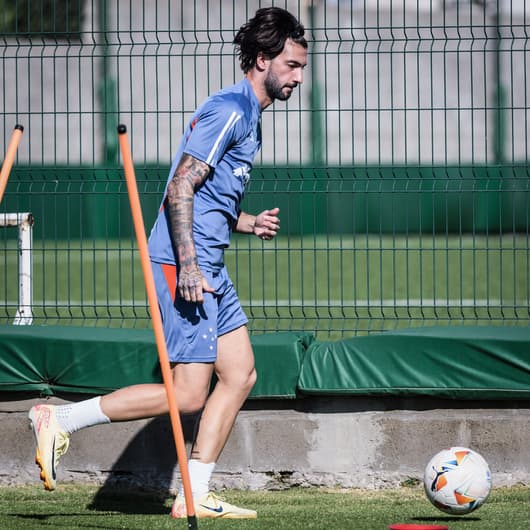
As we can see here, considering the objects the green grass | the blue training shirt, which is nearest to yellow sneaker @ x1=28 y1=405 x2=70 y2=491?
the green grass

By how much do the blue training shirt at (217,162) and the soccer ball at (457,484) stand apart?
4.44 feet

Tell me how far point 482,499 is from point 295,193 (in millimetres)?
2524

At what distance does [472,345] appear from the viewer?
603 centimetres

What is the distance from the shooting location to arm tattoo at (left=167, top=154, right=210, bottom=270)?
15.8ft

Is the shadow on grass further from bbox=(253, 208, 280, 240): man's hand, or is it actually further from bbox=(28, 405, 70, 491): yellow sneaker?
bbox=(253, 208, 280, 240): man's hand

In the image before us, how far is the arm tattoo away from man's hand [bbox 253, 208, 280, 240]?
45cm

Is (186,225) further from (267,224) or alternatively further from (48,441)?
(48,441)

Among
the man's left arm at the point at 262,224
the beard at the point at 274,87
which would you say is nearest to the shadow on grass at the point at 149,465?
the man's left arm at the point at 262,224

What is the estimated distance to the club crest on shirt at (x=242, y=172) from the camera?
200 inches

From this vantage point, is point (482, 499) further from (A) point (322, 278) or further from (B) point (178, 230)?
(A) point (322, 278)

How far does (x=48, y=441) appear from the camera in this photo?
4988 mm

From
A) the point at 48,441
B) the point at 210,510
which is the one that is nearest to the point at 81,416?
the point at 48,441

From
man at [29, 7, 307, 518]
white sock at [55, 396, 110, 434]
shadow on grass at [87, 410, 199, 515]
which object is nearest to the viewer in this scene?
man at [29, 7, 307, 518]

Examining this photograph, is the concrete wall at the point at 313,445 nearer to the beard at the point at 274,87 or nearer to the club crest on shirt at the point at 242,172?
the club crest on shirt at the point at 242,172
